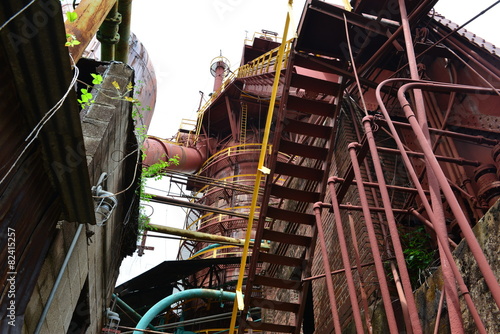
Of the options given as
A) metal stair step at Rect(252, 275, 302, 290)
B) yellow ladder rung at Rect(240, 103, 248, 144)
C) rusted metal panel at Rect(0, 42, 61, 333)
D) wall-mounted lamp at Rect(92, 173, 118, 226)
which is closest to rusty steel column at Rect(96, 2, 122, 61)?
wall-mounted lamp at Rect(92, 173, 118, 226)

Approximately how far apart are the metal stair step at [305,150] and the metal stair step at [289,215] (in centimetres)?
81

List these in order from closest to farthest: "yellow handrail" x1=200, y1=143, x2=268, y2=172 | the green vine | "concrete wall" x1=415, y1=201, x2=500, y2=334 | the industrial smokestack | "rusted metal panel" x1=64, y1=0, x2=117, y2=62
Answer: "concrete wall" x1=415, y1=201, x2=500, y2=334, "rusted metal panel" x1=64, y1=0, x2=117, y2=62, the green vine, "yellow handrail" x1=200, y1=143, x2=268, y2=172, the industrial smokestack

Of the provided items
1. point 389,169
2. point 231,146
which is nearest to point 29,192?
point 389,169

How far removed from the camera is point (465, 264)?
2.72 m

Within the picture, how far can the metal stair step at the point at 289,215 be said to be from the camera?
5625mm

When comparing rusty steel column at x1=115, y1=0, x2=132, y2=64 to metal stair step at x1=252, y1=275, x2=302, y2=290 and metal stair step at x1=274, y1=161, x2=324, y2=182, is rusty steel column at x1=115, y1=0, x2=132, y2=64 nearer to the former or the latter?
metal stair step at x1=274, y1=161, x2=324, y2=182

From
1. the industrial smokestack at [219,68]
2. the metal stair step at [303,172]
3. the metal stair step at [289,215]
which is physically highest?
the industrial smokestack at [219,68]

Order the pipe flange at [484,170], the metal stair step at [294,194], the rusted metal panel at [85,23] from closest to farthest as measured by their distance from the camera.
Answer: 1. the rusted metal panel at [85,23]
2. the pipe flange at [484,170]
3. the metal stair step at [294,194]

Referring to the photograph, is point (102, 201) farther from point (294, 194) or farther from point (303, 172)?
point (303, 172)

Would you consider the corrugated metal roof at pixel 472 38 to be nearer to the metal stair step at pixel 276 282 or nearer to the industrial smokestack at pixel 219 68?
the metal stair step at pixel 276 282

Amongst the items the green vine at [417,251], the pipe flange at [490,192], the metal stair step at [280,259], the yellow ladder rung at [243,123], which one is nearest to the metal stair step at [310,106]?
the green vine at [417,251]

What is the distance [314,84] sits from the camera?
5820 millimetres

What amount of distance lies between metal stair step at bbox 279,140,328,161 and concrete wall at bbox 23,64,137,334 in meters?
2.05

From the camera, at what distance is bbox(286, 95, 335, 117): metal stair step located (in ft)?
18.5
